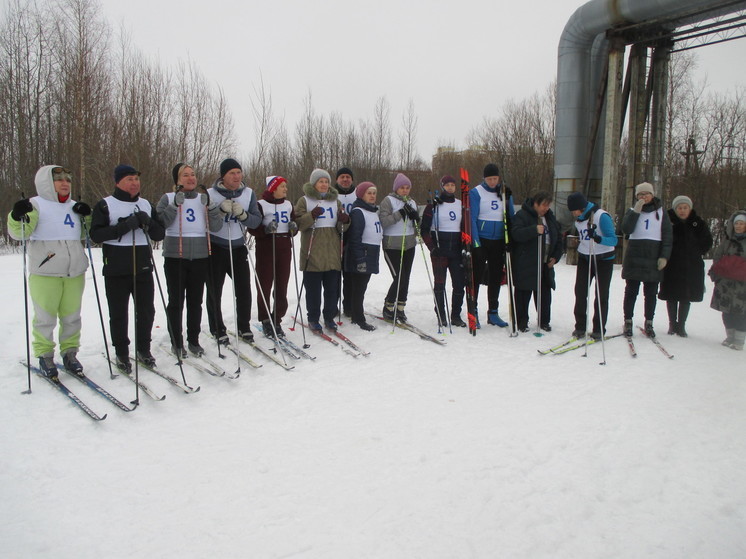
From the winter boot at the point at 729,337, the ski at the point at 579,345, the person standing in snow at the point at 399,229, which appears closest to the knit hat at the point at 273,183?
the person standing in snow at the point at 399,229

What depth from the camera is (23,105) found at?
16.2 metres

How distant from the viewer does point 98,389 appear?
12.4 feet

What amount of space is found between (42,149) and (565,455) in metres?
19.3

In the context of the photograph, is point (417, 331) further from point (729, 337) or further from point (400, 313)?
point (729, 337)

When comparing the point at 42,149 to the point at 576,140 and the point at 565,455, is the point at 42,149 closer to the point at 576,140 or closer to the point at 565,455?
Answer: the point at 576,140

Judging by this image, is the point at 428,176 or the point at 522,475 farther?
the point at 428,176

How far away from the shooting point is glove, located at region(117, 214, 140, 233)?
395cm

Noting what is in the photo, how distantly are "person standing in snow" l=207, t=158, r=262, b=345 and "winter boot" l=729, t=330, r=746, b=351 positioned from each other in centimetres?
531

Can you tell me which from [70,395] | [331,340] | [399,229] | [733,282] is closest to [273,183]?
[399,229]

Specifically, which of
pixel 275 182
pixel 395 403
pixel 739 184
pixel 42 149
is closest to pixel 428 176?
pixel 739 184

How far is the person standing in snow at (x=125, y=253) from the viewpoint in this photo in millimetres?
3971

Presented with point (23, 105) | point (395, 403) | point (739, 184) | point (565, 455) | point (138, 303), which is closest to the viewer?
point (565, 455)

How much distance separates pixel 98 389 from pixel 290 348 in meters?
1.75

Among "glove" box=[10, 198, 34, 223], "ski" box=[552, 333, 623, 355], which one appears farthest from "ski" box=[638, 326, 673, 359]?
"glove" box=[10, 198, 34, 223]
